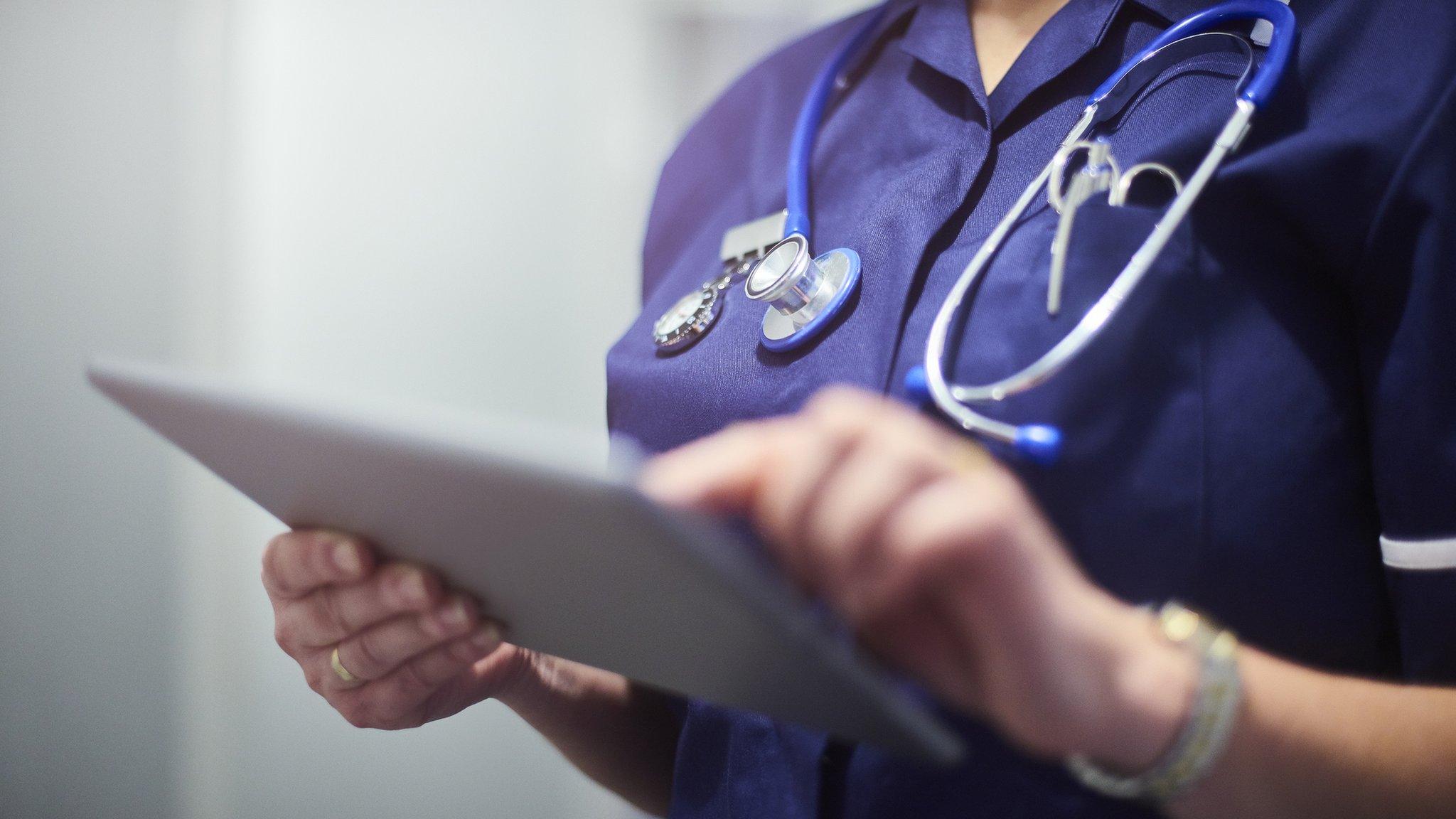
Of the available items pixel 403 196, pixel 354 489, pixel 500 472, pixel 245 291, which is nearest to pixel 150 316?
pixel 245 291

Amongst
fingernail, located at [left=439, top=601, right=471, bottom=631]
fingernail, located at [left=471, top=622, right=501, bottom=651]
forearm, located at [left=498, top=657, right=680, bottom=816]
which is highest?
fingernail, located at [left=439, top=601, right=471, bottom=631]

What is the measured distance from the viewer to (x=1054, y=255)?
405 millimetres

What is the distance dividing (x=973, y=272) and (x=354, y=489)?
338 mm

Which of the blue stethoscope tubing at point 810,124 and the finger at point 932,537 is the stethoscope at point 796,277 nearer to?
the blue stethoscope tubing at point 810,124

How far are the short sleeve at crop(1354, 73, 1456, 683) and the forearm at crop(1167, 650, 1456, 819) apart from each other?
0.05 meters

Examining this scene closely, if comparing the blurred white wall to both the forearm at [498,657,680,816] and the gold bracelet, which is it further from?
the gold bracelet

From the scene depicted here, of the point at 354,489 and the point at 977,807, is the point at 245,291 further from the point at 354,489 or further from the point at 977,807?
the point at 977,807

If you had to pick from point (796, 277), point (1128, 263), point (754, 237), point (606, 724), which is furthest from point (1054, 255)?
point (606, 724)

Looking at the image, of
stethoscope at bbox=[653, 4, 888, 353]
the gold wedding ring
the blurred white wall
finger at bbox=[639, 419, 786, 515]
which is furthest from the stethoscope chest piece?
the blurred white wall

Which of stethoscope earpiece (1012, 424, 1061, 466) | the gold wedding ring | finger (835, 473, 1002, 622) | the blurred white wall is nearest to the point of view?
finger (835, 473, 1002, 622)

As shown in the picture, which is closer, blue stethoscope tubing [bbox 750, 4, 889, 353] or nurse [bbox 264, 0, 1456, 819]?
nurse [bbox 264, 0, 1456, 819]

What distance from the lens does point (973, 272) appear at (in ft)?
1.43

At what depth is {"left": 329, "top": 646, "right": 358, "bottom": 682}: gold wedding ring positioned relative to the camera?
0.48m

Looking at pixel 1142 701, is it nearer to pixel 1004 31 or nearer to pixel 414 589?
pixel 414 589
